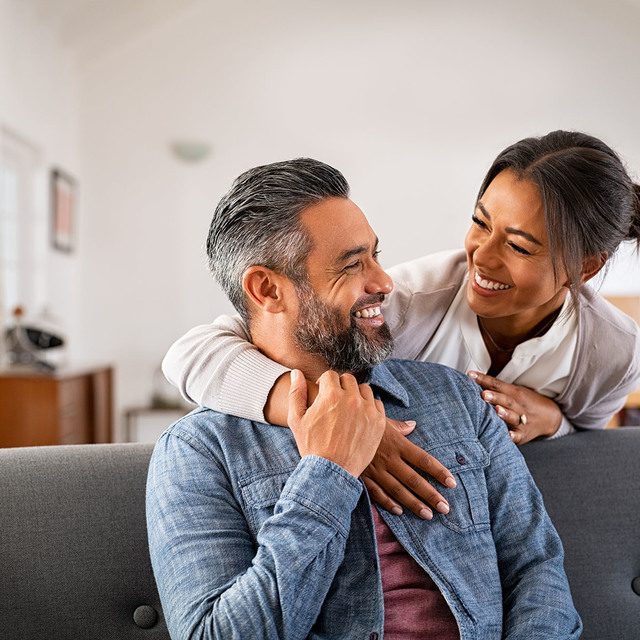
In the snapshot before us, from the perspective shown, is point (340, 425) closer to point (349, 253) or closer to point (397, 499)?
point (397, 499)

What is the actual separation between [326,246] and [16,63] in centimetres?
352

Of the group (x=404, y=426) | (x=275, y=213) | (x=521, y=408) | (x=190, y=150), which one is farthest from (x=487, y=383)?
(x=190, y=150)

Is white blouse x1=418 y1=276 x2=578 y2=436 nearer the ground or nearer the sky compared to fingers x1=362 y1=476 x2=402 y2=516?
nearer the sky

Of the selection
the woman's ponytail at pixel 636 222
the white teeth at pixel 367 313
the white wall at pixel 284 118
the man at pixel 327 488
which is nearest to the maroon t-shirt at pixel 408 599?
the man at pixel 327 488

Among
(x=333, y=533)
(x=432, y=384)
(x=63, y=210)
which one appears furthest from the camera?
(x=63, y=210)

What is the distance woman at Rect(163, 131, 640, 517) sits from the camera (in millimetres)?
1301

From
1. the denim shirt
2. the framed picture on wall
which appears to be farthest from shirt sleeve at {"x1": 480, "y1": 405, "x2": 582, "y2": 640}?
the framed picture on wall

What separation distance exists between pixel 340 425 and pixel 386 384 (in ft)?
0.82

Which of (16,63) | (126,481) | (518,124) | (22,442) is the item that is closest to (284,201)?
(126,481)

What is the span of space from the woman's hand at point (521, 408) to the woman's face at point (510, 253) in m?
0.14

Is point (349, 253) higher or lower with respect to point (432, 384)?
higher

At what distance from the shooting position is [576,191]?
1.43m

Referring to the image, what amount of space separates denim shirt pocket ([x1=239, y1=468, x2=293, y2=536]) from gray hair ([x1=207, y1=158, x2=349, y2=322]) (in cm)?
34

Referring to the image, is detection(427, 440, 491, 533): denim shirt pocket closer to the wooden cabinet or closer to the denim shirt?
the denim shirt
